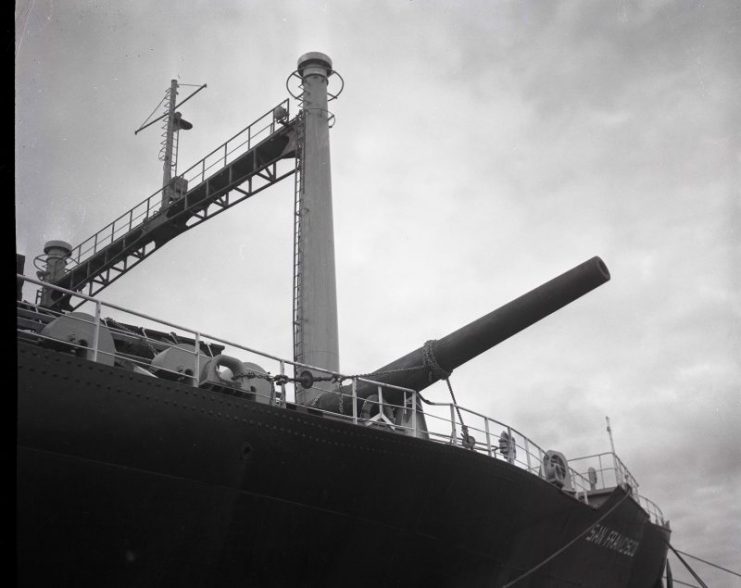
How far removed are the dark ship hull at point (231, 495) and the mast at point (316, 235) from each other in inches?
232

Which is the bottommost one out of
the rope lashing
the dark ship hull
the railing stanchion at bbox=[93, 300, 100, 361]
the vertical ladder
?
the dark ship hull

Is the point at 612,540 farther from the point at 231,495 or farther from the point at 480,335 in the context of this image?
the point at 231,495

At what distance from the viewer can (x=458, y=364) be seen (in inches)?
556

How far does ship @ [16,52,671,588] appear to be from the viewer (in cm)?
862

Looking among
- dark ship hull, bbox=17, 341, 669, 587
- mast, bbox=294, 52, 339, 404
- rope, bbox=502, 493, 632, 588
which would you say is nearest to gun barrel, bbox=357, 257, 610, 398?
dark ship hull, bbox=17, 341, 669, 587

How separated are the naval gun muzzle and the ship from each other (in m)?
0.03

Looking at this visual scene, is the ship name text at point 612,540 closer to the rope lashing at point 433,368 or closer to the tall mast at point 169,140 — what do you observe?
the rope lashing at point 433,368

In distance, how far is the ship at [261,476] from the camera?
862cm

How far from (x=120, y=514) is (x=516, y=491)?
8.16 meters

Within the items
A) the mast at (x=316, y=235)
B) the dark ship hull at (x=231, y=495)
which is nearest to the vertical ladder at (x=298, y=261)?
the mast at (x=316, y=235)

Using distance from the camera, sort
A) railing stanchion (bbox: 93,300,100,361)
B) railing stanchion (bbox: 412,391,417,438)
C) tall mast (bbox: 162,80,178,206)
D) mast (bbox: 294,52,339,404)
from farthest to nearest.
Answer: tall mast (bbox: 162,80,178,206)
mast (bbox: 294,52,339,404)
railing stanchion (bbox: 412,391,417,438)
railing stanchion (bbox: 93,300,100,361)

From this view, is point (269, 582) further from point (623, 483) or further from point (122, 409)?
point (623, 483)

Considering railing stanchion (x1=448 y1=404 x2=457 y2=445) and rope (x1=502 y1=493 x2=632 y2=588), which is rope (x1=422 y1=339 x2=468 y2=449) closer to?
railing stanchion (x1=448 y1=404 x2=457 y2=445)

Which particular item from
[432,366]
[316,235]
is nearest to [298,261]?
[316,235]
